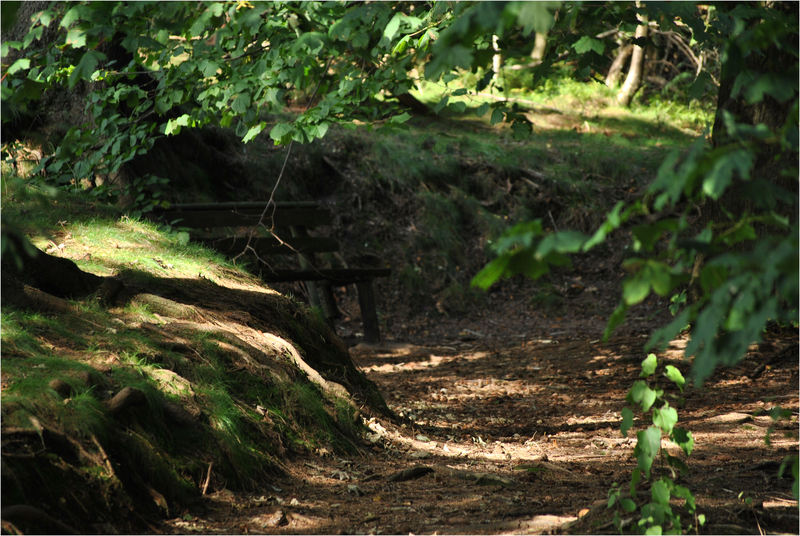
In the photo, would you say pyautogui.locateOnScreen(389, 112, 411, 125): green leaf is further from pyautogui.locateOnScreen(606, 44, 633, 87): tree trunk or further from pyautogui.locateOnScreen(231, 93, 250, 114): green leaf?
pyautogui.locateOnScreen(606, 44, 633, 87): tree trunk

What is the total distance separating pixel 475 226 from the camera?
12352mm

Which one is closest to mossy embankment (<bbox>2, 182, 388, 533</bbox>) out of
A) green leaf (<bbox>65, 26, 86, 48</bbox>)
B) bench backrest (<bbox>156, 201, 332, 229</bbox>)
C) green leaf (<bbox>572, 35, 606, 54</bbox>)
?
green leaf (<bbox>65, 26, 86, 48</bbox>)

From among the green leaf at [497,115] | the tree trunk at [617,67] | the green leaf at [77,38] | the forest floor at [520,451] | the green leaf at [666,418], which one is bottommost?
the forest floor at [520,451]

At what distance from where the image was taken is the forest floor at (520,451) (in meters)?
3.17

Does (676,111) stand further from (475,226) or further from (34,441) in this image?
(34,441)

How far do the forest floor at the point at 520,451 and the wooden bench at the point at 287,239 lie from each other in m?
0.87

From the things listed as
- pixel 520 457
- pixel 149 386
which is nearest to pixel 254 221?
pixel 520 457

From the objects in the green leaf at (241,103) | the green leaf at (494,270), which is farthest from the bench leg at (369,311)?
the green leaf at (494,270)

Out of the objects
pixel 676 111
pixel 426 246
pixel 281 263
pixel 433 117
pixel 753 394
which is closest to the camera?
pixel 753 394

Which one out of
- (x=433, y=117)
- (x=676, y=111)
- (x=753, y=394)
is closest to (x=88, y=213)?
(x=753, y=394)

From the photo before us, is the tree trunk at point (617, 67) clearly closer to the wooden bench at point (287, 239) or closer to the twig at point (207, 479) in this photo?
the wooden bench at point (287, 239)

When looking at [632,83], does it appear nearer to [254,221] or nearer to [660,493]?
[254,221]

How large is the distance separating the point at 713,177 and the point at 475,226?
35.3ft

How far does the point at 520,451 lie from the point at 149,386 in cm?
256
